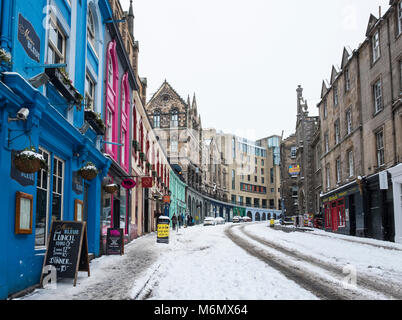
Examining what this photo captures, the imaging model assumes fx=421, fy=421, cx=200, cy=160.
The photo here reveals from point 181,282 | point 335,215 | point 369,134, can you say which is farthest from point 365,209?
point 181,282

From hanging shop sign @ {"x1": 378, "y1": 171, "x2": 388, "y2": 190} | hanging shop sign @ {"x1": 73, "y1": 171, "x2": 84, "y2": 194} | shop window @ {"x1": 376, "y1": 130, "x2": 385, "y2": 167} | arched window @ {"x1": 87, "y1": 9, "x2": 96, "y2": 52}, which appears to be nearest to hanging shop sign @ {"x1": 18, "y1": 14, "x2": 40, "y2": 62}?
hanging shop sign @ {"x1": 73, "y1": 171, "x2": 84, "y2": 194}

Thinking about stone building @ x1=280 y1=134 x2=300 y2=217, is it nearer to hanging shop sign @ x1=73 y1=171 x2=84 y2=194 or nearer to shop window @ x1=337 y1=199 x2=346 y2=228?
shop window @ x1=337 y1=199 x2=346 y2=228

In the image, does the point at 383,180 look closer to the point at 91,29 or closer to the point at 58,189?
the point at 91,29

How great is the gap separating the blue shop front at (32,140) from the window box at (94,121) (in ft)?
2.93

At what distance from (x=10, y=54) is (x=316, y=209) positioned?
39972mm

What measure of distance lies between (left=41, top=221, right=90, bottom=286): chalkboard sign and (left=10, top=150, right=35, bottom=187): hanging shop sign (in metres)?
1.25

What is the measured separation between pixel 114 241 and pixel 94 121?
415 cm

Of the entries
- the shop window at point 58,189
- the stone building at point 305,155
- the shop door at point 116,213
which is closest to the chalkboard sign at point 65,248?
→ the shop window at point 58,189

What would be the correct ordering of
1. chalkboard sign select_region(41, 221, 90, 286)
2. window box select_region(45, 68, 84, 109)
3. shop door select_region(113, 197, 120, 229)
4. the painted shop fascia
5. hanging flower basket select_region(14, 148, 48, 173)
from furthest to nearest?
the painted shop fascia
shop door select_region(113, 197, 120, 229)
window box select_region(45, 68, 84, 109)
chalkboard sign select_region(41, 221, 90, 286)
hanging flower basket select_region(14, 148, 48, 173)

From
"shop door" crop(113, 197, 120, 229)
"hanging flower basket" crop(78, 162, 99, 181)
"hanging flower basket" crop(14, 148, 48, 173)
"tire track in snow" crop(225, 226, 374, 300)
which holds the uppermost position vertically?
"hanging flower basket" crop(78, 162, 99, 181)

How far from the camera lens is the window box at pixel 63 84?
9373 mm

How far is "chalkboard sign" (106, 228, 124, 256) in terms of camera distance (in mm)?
14336
